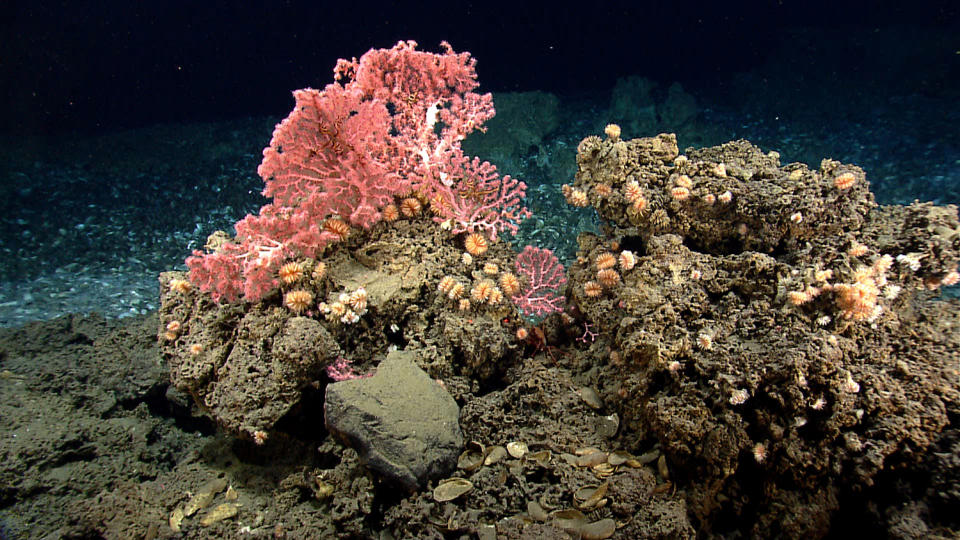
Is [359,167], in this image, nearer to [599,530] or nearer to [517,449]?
[517,449]

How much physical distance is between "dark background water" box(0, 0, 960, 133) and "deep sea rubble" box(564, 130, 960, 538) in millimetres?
11015

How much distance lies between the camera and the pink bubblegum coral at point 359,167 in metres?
3.12

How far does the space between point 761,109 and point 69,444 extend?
14.6 m

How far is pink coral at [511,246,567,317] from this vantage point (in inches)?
139

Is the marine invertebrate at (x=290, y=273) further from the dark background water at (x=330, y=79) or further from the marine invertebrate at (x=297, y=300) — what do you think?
the dark background water at (x=330, y=79)

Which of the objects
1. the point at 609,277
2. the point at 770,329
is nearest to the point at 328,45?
the point at 609,277

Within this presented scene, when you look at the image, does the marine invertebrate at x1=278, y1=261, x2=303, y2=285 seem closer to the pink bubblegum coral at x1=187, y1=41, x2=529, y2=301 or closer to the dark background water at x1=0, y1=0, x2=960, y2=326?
the pink bubblegum coral at x1=187, y1=41, x2=529, y2=301

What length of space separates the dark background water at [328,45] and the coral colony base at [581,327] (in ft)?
34.0

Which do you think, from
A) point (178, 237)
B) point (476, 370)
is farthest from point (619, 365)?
point (178, 237)

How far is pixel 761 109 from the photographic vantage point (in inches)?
482

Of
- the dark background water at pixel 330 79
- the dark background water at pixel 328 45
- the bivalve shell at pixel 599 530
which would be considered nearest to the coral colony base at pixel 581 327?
the bivalve shell at pixel 599 530

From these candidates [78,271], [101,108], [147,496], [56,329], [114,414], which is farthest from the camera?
[101,108]

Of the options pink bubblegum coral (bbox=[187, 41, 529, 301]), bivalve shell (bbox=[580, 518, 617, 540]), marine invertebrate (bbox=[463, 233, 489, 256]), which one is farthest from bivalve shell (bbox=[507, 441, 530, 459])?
pink bubblegum coral (bbox=[187, 41, 529, 301])

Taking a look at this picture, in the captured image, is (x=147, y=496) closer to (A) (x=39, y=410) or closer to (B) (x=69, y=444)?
(B) (x=69, y=444)
